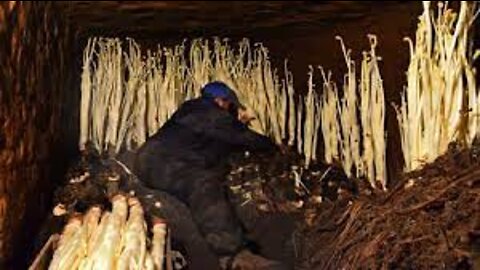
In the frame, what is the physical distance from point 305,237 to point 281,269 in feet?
1.11

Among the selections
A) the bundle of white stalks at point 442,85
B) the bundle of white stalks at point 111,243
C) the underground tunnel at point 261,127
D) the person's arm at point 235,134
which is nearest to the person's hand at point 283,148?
the underground tunnel at point 261,127

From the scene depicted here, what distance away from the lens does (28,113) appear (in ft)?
8.66

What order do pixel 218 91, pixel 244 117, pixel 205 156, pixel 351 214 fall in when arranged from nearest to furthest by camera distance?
pixel 351 214, pixel 205 156, pixel 218 91, pixel 244 117

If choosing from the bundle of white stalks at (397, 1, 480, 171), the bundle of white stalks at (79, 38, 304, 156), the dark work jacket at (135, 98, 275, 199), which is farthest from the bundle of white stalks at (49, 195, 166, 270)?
the bundle of white stalks at (79, 38, 304, 156)

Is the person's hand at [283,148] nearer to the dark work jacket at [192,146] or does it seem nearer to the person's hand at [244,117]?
the dark work jacket at [192,146]

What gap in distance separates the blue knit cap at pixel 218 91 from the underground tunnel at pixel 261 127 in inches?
8.4

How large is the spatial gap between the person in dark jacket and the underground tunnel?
0.04 m

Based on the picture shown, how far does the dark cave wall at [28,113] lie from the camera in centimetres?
234

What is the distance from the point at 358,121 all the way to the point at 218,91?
69 centimetres

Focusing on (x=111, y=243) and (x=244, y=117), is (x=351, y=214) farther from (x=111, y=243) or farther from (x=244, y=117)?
(x=244, y=117)

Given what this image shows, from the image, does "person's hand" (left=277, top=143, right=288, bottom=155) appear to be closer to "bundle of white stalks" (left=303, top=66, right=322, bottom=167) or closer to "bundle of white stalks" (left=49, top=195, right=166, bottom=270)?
"bundle of white stalks" (left=303, top=66, right=322, bottom=167)

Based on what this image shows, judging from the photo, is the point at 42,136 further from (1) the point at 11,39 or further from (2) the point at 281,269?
(2) the point at 281,269

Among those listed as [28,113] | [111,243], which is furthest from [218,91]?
[111,243]

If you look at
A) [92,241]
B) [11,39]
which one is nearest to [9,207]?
[92,241]
